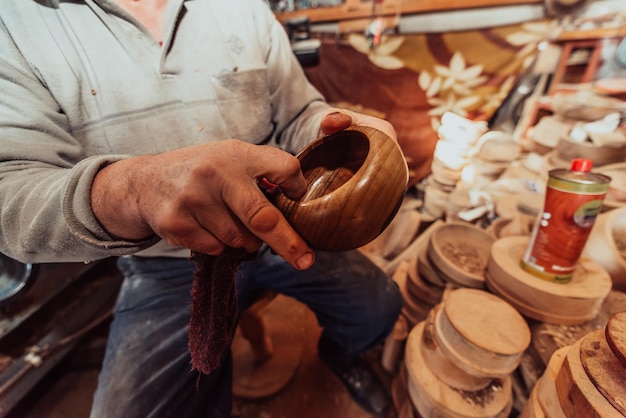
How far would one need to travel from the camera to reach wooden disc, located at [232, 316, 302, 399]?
1.69 m

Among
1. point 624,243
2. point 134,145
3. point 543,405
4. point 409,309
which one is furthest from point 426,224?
point 134,145

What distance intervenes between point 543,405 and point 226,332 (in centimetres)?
85

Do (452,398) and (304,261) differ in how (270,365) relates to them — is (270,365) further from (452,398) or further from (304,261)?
(304,261)

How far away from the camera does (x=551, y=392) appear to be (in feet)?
2.27

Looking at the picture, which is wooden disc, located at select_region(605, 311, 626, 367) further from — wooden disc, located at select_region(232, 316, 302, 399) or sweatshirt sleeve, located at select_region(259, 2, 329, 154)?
wooden disc, located at select_region(232, 316, 302, 399)

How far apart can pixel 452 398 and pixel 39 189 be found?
1339 millimetres

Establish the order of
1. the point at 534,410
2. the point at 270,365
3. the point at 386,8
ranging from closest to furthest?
the point at 534,410, the point at 270,365, the point at 386,8

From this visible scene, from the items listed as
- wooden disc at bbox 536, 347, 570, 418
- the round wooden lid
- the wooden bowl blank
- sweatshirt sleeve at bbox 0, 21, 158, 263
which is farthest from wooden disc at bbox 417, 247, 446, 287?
sweatshirt sleeve at bbox 0, 21, 158, 263

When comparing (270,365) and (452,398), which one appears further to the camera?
(270,365)

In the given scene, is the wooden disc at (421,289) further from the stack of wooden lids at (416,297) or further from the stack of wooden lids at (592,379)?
the stack of wooden lids at (592,379)

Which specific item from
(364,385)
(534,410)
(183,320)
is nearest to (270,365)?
(364,385)

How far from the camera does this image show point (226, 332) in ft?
2.67

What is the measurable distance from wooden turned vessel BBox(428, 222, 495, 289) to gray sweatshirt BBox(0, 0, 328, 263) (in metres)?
0.90

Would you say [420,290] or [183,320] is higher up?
[183,320]
